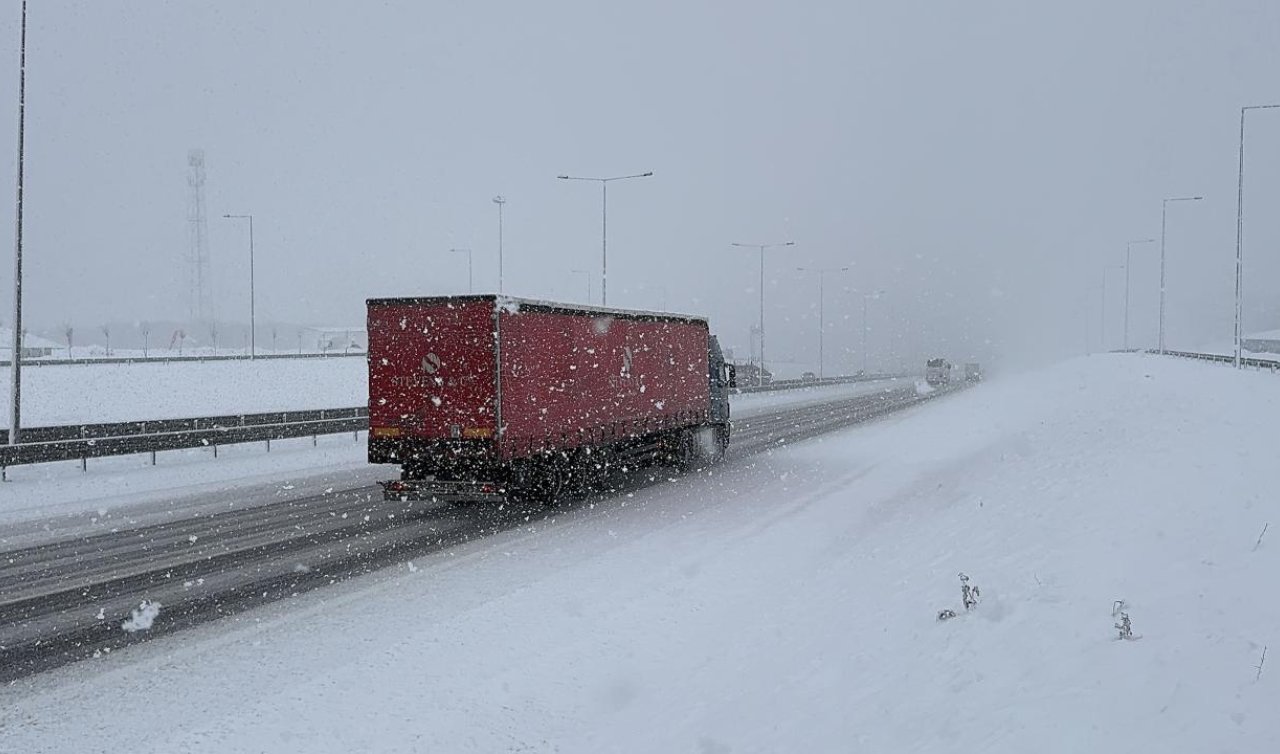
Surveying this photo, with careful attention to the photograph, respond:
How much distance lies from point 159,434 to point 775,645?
55.8 feet

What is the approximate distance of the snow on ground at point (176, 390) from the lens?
3412cm

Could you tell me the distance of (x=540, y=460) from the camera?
591 inches

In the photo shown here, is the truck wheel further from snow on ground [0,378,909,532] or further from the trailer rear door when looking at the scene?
snow on ground [0,378,909,532]

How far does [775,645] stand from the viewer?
7883 mm

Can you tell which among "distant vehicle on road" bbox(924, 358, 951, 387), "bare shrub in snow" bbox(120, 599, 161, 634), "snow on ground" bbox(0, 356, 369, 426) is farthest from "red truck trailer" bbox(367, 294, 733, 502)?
"distant vehicle on road" bbox(924, 358, 951, 387)

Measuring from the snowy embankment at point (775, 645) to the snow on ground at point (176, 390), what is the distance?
24095 mm

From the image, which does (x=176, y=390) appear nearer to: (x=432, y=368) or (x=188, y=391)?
(x=188, y=391)

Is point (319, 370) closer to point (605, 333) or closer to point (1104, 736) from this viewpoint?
point (605, 333)

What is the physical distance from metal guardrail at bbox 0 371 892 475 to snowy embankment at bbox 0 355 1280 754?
35.5 ft

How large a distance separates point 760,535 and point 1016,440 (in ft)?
39.7

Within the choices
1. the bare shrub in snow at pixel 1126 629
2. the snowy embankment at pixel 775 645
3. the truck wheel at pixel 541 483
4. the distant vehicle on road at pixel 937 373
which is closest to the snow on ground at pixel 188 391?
the truck wheel at pixel 541 483

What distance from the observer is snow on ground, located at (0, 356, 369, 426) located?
34.1 meters

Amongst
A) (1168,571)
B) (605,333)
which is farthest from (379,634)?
(605,333)

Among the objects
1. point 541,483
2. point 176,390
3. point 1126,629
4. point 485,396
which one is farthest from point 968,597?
point 176,390
